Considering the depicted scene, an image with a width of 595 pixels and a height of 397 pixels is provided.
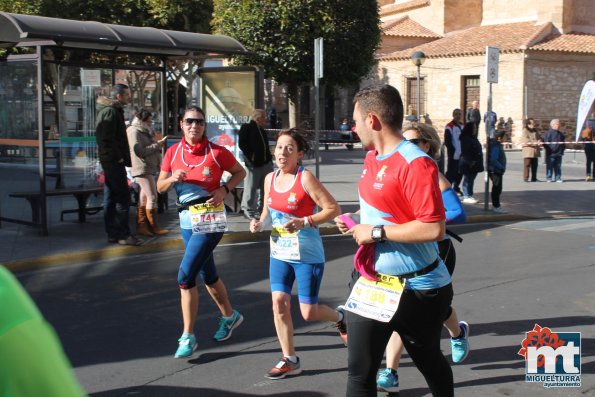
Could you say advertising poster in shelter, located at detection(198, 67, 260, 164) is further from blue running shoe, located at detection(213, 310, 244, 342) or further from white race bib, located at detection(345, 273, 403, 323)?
white race bib, located at detection(345, 273, 403, 323)

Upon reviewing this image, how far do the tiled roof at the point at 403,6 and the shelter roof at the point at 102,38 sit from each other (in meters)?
Answer: 33.4

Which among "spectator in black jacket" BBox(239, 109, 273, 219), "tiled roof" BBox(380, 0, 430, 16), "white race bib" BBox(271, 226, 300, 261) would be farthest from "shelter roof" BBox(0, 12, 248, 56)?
"tiled roof" BBox(380, 0, 430, 16)

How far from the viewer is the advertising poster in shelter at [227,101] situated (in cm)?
1395

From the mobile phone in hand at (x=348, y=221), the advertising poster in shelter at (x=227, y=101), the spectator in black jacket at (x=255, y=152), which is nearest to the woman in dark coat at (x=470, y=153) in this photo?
the advertising poster in shelter at (x=227, y=101)

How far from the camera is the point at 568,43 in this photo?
3525 centimetres

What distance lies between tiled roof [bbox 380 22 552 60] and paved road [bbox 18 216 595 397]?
25.3 meters

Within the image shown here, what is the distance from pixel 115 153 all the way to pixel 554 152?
1269cm

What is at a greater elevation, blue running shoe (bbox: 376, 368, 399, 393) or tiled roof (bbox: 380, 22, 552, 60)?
tiled roof (bbox: 380, 22, 552, 60)

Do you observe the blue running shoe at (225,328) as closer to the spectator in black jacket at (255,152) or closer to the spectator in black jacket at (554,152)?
the spectator in black jacket at (255,152)

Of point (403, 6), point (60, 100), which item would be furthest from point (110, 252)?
point (403, 6)

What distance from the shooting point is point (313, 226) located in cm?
550

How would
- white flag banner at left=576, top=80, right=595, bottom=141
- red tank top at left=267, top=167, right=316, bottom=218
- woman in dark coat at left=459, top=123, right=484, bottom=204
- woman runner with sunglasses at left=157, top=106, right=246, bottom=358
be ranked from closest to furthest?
red tank top at left=267, top=167, right=316, bottom=218 → woman runner with sunglasses at left=157, top=106, right=246, bottom=358 → woman in dark coat at left=459, top=123, right=484, bottom=204 → white flag banner at left=576, top=80, right=595, bottom=141

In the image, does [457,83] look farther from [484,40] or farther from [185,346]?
[185,346]

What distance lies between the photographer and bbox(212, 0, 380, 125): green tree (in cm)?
1902
